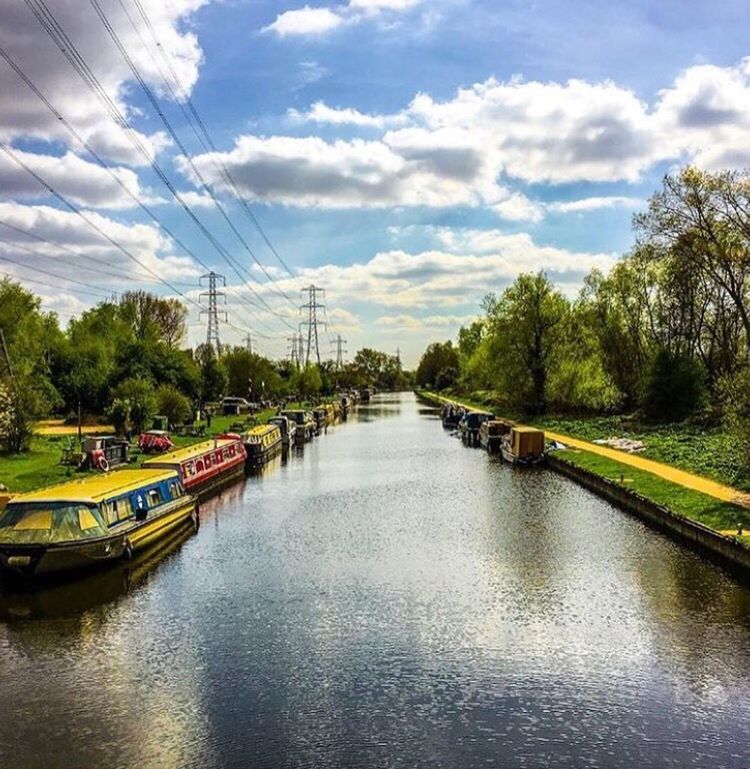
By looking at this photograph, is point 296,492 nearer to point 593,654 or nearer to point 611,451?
point 611,451

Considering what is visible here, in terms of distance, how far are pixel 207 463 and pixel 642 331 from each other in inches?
1871

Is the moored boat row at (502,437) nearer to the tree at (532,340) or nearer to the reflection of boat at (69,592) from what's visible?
the tree at (532,340)

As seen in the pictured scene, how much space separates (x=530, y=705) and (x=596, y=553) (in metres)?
12.1

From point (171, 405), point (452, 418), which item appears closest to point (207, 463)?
point (171, 405)

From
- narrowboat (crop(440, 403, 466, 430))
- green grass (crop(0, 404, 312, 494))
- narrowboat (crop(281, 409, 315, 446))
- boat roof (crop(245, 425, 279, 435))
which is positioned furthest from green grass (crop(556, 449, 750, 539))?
narrowboat (crop(440, 403, 466, 430))

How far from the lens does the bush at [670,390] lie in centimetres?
5594

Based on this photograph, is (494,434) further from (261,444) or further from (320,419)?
(320,419)

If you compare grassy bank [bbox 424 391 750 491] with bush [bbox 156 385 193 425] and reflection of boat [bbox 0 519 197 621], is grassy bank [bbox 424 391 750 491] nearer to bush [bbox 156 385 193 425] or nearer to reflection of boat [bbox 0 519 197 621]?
reflection of boat [bbox 0 519 197 621]

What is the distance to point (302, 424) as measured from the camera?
7031 centimetres

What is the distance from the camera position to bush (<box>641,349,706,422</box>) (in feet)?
184

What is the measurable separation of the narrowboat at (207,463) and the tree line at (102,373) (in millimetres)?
7665

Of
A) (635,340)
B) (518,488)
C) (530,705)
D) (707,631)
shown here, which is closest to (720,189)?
(518,488)

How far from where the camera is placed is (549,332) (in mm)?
A: 74875

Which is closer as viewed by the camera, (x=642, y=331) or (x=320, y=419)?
(x=642, y=331)
